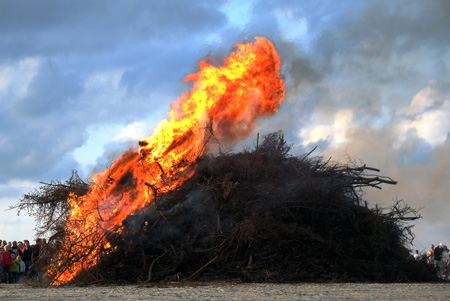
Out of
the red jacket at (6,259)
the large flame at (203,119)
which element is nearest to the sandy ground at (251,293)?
the large flame at (203,119)

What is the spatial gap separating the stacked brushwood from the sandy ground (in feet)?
3.17

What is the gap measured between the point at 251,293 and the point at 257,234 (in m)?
3.44

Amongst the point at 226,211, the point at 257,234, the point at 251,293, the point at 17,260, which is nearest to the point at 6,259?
the point at 17,260

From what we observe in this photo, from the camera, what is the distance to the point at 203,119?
1916cm

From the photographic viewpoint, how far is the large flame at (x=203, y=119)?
19.1 meters

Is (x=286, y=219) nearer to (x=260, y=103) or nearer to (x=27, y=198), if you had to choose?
(x=260, y=103)

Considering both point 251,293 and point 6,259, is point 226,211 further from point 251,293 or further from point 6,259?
point 6,259

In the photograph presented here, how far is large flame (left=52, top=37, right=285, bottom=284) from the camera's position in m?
19.1

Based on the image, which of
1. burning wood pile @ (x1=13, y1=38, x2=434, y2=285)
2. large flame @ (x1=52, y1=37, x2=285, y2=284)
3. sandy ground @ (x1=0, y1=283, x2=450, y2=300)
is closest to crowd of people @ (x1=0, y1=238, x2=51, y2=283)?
burning wood pile @ (x1=13, y1=38, x2=434, y2=285)

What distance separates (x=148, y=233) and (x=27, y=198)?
7.26 m

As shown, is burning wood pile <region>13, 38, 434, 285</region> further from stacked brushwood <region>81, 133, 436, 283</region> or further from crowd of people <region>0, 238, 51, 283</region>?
crowd of people <region>0, 238, 51, 283</region>

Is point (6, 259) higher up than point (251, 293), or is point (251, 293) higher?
point (6, 259)

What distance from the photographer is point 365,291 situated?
1344 cm

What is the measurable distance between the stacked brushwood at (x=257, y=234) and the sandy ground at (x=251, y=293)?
3.17ft
